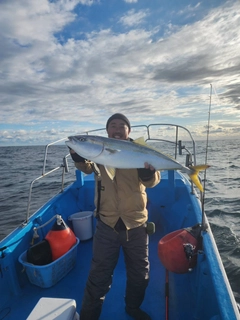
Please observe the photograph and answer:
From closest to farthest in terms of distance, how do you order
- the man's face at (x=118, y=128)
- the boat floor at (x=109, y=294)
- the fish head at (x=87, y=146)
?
the fish head at (x=87, y=146)
the man's face at (x=118, y=128)
the boat floor at (x=109, y=294)

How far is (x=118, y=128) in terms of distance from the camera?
3348 mm

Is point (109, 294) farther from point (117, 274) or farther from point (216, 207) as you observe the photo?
point (216, 207)

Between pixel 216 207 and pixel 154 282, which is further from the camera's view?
pixel 216 207

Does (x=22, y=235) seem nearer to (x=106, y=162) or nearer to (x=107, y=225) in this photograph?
(x=107, y=225)

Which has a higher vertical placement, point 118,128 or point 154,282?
point 118,128

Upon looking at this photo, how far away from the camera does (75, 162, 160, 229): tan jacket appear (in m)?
3.06

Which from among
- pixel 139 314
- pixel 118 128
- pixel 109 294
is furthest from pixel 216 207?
pixel 118 128

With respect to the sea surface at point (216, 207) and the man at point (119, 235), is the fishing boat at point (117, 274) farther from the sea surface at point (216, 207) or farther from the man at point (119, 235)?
the sea surface at point (216, 207)

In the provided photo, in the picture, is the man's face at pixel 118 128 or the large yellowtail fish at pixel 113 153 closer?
the large yellowtail fish at pixel 113 153

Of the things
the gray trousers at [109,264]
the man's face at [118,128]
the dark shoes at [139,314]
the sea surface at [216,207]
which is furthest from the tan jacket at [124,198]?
the sea surface at [216,207]

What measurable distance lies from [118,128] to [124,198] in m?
1.03

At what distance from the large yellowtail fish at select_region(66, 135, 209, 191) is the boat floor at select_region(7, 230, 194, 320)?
2.22 meters

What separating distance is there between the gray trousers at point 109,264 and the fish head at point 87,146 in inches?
38.9

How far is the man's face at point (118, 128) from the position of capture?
11.0 feet
